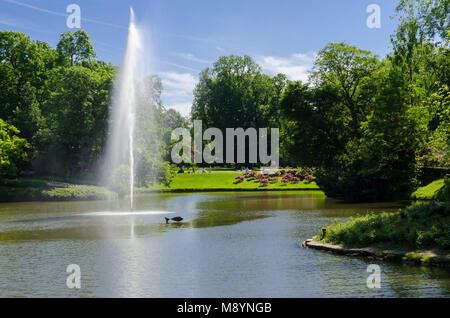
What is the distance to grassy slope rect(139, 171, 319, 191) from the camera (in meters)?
64.2

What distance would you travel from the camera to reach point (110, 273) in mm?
14852

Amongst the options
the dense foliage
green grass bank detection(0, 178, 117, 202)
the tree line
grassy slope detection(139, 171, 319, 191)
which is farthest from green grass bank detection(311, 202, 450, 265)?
grassy slope detection(139, 171, 319, 191)

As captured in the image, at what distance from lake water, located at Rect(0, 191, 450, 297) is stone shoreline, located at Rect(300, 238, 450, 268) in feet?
1.97

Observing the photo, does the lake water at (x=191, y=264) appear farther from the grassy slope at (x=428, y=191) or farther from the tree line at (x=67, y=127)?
the tree line at (x=67, y=127)

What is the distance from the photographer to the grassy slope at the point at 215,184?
64250mm

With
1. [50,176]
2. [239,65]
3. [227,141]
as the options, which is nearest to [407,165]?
[50,176]

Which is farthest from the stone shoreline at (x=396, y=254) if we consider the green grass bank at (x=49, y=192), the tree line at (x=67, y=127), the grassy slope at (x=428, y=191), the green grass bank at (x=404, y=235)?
the tree line at (x=67, y=127)

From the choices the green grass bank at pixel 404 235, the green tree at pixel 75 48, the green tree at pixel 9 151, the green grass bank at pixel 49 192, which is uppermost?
the green tree at pixel 75 48

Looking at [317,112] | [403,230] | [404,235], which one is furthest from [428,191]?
[404,235]

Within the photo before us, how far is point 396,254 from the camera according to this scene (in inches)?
628

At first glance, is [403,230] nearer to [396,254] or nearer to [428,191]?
[396,254]

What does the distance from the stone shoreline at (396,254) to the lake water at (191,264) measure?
601 millimetres

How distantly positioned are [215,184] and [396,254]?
174 ft

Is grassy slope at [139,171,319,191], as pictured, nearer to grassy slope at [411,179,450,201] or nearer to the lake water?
grassy slope at [411,179,450,201]
